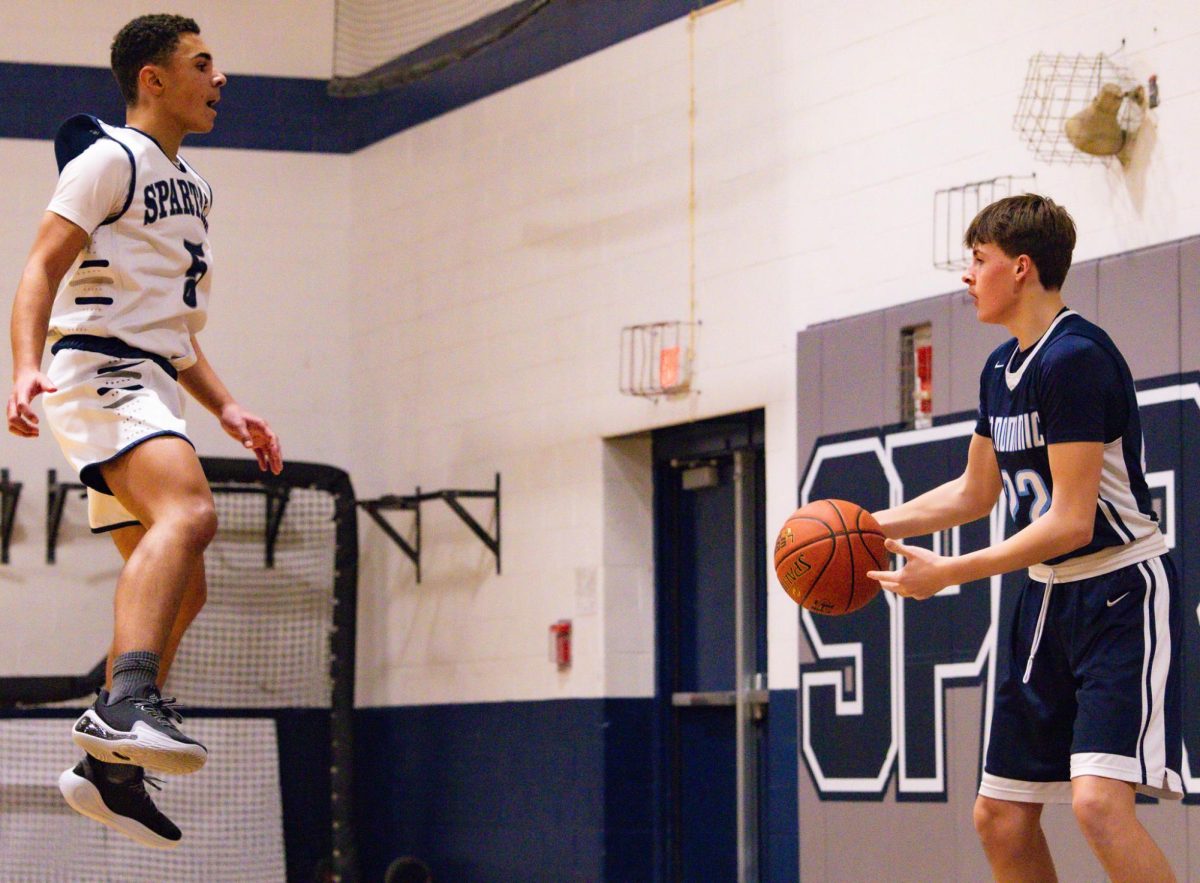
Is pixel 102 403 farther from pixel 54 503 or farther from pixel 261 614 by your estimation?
pixel 261 614

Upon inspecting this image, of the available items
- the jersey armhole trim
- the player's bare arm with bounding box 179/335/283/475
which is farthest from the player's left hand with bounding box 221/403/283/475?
the jersey armhole trim

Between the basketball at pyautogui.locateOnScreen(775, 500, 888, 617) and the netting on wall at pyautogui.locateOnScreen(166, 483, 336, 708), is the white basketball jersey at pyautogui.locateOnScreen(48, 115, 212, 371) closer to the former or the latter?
the basketball at pyautogui.locateOnScreen(775, 500, 888, 617)

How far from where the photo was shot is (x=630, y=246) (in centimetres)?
779

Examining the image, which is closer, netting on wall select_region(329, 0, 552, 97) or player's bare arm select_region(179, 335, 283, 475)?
player's bare arm select_region(179, 335, 283, 475)

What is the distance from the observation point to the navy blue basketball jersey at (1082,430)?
374cm

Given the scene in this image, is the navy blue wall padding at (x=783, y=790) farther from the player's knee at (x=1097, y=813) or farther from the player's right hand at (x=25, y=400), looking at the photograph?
the player's right hand at (x=25, y=400)

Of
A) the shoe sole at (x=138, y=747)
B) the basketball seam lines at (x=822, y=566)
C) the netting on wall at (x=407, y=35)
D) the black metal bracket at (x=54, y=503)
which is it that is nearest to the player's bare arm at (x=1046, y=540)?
the basketball seam lines at (x=822, y=566)

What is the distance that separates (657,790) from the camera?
7.74 m

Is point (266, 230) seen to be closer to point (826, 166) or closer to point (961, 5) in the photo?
point (826, 166)

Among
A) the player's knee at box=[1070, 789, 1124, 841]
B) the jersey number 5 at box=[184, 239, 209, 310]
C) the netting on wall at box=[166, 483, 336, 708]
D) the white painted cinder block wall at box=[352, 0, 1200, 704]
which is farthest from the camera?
the netting on wall at box=[166, 483, 336, 708]

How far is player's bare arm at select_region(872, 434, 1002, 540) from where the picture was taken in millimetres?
4219

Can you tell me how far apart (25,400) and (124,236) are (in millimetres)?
627

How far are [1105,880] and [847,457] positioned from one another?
1.84 metres

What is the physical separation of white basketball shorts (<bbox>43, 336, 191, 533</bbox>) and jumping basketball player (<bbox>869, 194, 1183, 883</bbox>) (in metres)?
1.77
